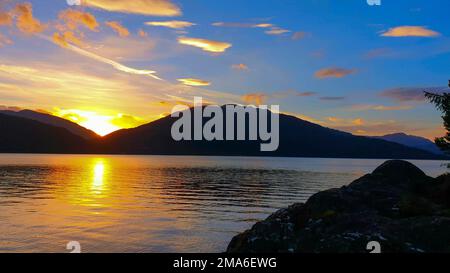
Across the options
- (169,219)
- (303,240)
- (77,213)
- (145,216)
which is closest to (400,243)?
(303,240)

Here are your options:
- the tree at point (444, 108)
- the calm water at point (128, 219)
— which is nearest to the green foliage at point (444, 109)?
the tree at point (444, 108)

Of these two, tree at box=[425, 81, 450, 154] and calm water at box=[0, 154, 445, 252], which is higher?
tree at box=[425, 81, 450, 154]

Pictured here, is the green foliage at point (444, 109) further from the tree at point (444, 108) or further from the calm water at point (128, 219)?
the calm water at point (128, 219)

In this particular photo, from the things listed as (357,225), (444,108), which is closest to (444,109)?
(444,108)

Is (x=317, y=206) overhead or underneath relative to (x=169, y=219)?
overhead

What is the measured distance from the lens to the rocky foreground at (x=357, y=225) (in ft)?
51.1

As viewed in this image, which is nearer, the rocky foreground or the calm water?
the rocky foreground

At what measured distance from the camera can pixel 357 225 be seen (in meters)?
17.0

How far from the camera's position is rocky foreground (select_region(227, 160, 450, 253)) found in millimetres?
15562

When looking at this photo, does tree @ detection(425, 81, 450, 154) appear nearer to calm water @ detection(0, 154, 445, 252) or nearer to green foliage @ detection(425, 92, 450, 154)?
green foliage @ detection(425, 92, 450, 154)

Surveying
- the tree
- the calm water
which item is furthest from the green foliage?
the calm water
